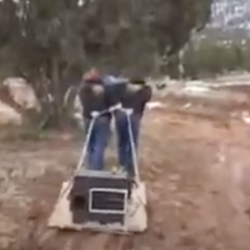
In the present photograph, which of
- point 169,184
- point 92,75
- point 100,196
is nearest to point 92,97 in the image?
point 92,75

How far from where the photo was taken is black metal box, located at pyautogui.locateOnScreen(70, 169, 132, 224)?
145cm

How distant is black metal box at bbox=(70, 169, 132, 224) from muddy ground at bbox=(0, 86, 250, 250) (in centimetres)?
4

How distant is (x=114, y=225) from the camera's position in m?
1.47

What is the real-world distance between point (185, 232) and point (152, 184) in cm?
17

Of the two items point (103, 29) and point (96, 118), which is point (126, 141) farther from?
point (103, 29)

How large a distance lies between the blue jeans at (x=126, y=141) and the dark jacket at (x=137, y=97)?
2 centimetres

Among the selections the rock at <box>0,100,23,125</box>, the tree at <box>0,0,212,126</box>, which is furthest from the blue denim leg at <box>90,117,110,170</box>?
the rock at <box>0,100,23,125</box>

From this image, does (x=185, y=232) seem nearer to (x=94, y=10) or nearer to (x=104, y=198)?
(x=104, y=198)

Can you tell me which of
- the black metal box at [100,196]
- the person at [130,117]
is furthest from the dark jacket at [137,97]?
the black metal box at [100,196]

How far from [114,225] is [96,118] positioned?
20 centimetres

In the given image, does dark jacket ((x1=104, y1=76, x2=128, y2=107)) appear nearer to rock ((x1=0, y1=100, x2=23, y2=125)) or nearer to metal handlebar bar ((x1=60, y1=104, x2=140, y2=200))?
metal handlebar bar ((x1=60, y1=104, x2=140, y2=200))

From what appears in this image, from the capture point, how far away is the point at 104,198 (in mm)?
1458

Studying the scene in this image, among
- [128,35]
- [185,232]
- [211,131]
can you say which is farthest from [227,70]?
[211,131]

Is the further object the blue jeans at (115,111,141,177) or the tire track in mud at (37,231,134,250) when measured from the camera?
the blue jeans at (115,111,141,177)
